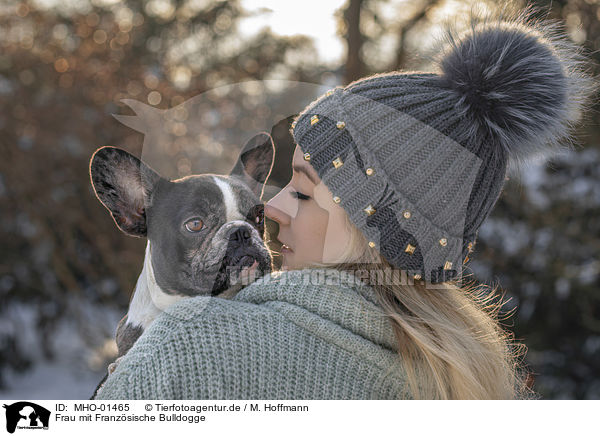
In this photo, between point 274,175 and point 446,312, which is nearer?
point 446,312

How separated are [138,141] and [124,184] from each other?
2.45 meters

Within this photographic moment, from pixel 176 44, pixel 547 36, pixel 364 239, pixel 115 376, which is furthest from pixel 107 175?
pixel 176 44

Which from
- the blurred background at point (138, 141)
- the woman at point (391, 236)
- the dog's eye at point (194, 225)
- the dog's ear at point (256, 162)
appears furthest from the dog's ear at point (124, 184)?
the blurred background at point (138, 141)

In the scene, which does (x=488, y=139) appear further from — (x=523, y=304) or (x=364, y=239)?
(x=523, y=304)

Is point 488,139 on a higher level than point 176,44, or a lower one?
lower

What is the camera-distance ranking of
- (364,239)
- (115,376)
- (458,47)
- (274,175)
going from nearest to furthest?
1. (115,376)
2. (364,239)
3. (458,47)
4. (274,175)

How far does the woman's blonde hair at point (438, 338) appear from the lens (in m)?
1.43

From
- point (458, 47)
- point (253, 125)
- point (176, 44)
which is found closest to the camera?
point (458, 47)

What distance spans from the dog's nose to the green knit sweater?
24 cm

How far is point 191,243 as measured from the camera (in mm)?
1736

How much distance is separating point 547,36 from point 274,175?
3.98 feet

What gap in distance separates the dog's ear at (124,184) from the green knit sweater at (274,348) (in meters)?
0.54
